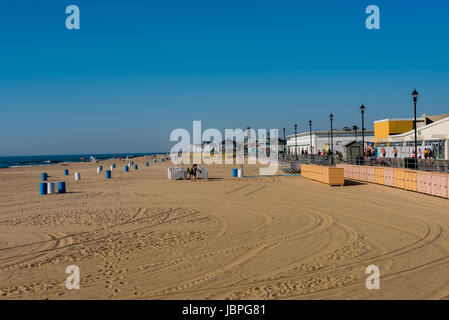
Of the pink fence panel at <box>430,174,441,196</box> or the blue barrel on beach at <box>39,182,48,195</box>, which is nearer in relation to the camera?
the pink fence panel at <box>430,174,441,196</box>

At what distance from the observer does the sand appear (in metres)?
6.08

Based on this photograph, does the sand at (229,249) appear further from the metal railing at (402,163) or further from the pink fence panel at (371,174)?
the pink fence panel at (371,174)

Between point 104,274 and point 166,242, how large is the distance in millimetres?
2558

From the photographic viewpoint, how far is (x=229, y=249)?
8.58m

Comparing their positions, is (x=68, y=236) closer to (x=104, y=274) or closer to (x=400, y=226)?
(x=104, y=274)

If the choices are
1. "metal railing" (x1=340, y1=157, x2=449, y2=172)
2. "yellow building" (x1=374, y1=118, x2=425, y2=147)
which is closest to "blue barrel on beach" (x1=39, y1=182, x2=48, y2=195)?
"metal railing" (x1=340, y1=157, x2=449, y2=172)

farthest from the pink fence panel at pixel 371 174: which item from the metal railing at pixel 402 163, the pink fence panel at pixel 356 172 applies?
the pink fence panel at pixel 356 172

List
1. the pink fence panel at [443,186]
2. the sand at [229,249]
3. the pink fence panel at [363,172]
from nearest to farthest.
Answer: the sand at [229,249]
the pink fence panel at [443,186]
the pink fence panel at [363,172]

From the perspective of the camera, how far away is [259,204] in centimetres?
1548

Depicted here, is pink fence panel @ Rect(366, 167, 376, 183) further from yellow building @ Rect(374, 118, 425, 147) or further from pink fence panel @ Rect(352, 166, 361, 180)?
yellow building @ Rect(374, 118, 425, 147)

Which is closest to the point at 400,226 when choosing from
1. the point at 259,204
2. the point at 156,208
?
the point at 259,204

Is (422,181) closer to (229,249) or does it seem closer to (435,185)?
(435,185)

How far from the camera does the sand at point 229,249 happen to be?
6078 mm

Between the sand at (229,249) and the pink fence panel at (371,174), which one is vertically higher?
the pink fence panel at (371,174)
